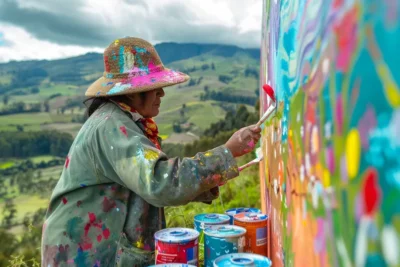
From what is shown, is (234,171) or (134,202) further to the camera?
(134,202)

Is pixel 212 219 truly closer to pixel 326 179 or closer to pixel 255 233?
pixel 255 233

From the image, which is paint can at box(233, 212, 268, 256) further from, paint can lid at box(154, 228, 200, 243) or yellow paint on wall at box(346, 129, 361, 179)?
yellow paint on wall at box(346, 129, 361, 179)

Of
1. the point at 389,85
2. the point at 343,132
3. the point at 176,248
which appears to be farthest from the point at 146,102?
the point at 389,85

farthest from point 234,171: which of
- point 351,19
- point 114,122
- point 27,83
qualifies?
point 27,83

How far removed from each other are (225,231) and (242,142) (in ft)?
1.64

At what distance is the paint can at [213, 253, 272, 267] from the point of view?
1.86m

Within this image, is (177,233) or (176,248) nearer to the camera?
(176,248)

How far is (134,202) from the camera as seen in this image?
2.20 meters

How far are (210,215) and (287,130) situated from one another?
935 millimetres

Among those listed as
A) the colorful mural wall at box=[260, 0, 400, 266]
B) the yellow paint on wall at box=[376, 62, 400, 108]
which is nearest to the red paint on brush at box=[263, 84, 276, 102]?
the colorful mural wall at box=[260, 0, 400, 266]

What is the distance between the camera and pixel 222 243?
215 centimetres

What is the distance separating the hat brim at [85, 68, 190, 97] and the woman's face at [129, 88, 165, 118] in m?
0.08

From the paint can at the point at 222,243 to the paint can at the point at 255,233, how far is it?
110mm

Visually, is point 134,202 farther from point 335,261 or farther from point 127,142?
point 335,261
